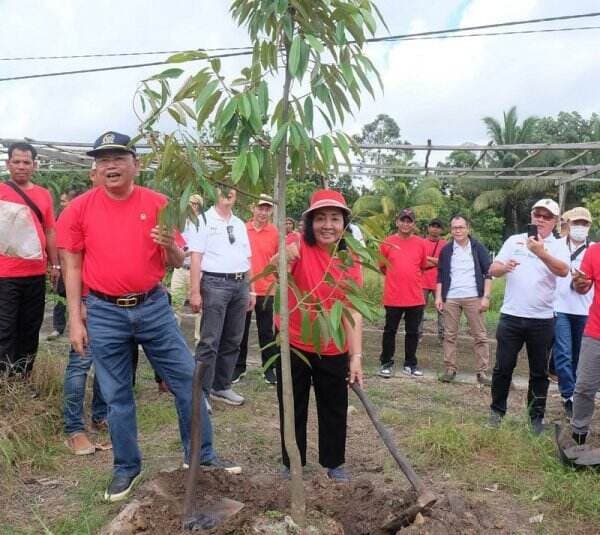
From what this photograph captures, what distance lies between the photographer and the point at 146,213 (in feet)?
10.6

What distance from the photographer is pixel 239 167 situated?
2.29 m

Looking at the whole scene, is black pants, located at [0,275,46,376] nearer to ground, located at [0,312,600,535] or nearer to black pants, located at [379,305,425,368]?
ground, located at [0,312,600,535]

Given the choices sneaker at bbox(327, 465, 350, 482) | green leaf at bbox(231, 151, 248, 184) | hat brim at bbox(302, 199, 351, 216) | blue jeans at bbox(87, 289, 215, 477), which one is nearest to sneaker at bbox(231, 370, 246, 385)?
sneaker at bbox(327, 465, 350, 482)

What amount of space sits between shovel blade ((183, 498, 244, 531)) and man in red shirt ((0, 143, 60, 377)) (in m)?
2.11

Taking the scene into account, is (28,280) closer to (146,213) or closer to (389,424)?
A: (146,213)

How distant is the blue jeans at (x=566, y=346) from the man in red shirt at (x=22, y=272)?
4.13 meters

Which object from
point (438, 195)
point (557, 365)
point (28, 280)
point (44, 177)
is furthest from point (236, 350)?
point (438, 195)

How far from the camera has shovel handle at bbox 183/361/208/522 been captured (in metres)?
2.77

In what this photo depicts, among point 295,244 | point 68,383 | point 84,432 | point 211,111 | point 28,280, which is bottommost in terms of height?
point 84,432

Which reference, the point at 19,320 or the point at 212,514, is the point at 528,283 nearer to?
the point at 212,514

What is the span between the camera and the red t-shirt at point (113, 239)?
319cm

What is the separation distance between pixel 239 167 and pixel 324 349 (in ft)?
4.53

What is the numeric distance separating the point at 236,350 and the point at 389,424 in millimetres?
1411

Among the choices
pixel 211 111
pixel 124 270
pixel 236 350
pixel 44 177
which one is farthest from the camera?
pixel 44 177
